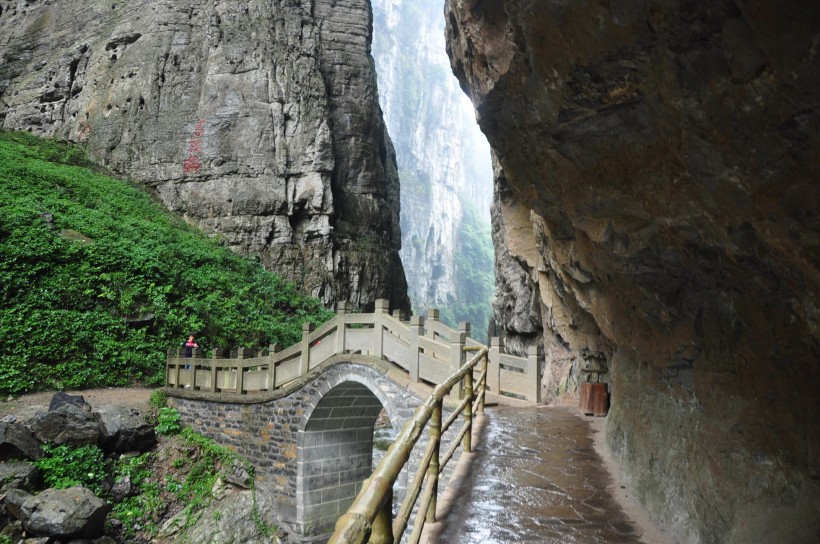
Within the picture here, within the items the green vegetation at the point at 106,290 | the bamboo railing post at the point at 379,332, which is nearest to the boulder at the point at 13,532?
the green vegetation at the point at 106,290

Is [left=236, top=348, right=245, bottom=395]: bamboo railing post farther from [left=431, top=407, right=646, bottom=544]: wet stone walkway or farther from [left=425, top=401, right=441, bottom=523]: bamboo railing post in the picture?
[left=425, top=401, right=441, bottom=523]: bamboo railing post

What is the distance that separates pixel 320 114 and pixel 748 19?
24.0 m

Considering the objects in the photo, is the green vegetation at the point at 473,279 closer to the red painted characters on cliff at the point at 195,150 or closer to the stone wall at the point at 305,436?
the red painted characters on cliff at the point at 195,150

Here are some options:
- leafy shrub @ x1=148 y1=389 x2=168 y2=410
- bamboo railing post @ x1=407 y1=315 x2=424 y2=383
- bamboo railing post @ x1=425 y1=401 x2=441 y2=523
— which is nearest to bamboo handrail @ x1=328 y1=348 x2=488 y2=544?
bamboo railing post @ x1=425 y1=401 x2=441 y2=523

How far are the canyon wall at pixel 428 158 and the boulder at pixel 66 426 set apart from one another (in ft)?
200

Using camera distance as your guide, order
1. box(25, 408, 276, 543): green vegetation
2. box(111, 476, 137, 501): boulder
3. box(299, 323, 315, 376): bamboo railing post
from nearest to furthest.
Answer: box(25, 408, 276, 543): green vegetation < box(111, 476, 137, 501): boulder < box(299, 323, 315, 376): bamboo railing post

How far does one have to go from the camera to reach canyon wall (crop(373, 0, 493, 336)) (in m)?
78.5

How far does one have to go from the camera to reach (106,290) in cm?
1586

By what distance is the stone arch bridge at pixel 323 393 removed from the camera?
1060 cm

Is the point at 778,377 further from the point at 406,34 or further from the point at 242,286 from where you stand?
the point at 406,34

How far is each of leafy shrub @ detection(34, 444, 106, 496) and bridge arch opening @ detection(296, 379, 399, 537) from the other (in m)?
4.06

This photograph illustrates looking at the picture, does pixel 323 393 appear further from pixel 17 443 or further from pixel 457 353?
pixel 17 443

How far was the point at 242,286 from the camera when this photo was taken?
1967 centimetres

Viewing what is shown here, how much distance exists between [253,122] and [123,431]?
51.9ft
